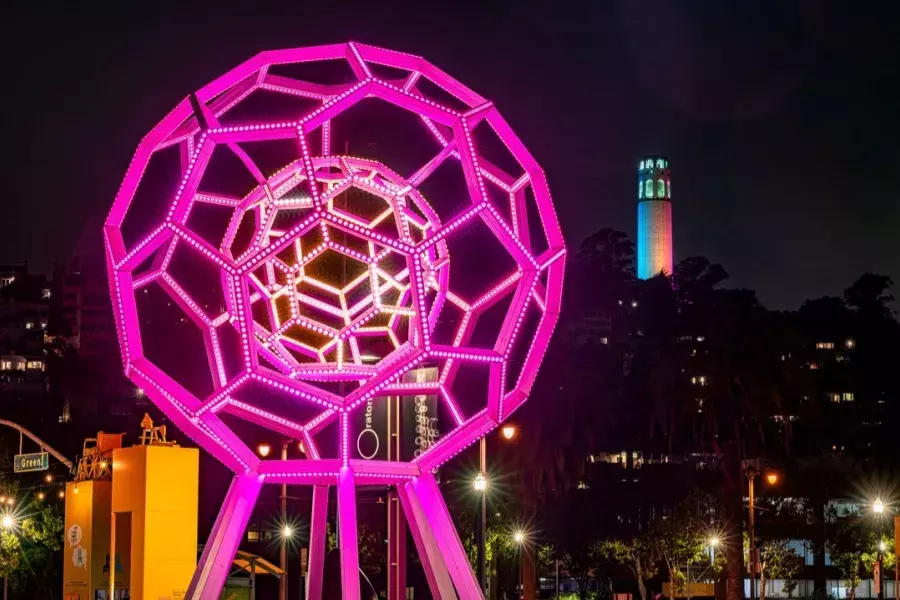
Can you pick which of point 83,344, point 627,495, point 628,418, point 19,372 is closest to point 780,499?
point 627,495

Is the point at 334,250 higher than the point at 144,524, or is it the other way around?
the point at 334,250

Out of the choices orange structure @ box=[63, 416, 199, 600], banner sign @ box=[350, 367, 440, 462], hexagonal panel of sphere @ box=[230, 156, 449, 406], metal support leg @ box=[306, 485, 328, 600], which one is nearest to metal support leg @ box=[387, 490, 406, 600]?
banner sign @ box=[350, 367, 440, 462]

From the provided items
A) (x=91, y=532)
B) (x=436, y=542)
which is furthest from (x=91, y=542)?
(x=436, y=542)

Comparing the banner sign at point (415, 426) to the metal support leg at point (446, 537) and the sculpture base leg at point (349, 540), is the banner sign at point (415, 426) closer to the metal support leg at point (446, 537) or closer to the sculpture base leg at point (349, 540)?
the sculpture base leg at point (349, 540)

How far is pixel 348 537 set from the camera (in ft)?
74.1

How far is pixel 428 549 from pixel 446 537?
0.41 m

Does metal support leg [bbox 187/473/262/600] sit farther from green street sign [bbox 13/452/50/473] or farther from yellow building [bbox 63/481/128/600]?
yellow building [bbox 63/481/128/600]

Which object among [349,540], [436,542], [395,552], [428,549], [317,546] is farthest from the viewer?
[395,552]

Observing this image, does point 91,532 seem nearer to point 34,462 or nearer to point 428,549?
point 34,462

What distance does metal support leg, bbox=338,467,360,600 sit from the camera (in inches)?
867

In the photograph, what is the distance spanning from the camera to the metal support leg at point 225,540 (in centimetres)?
2308

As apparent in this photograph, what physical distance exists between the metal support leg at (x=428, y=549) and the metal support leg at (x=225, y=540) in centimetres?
255

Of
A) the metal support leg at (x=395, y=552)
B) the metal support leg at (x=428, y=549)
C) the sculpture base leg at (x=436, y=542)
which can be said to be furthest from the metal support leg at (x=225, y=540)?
the metal support leg at (x=395, y=552)

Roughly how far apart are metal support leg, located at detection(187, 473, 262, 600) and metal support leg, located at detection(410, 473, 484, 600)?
2773mm
